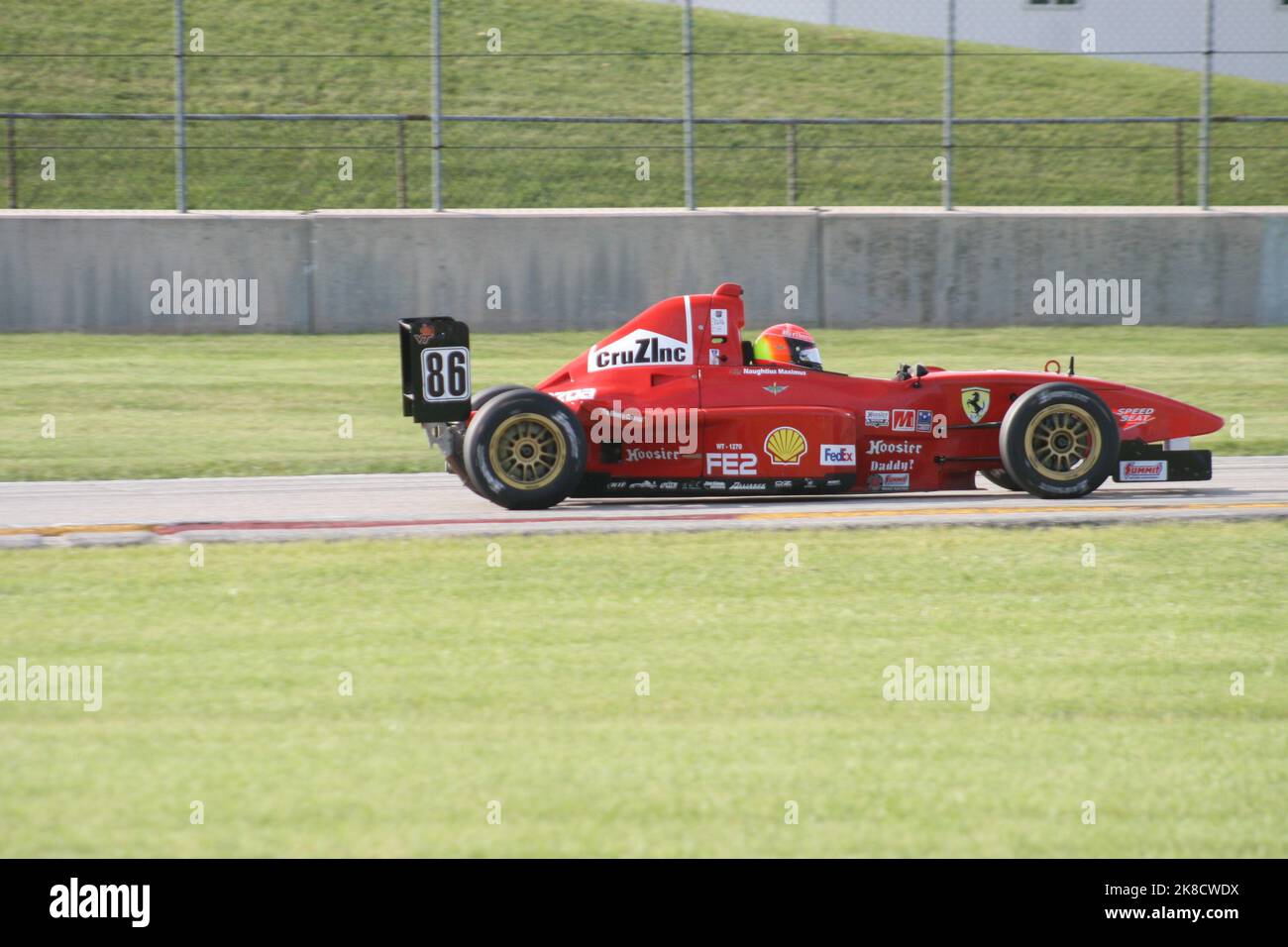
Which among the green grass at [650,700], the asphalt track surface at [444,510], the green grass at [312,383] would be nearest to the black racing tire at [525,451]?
the asphalt track surface at [444,510]

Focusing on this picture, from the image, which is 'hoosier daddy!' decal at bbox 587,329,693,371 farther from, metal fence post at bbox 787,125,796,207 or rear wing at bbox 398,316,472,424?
metal fence post at bbox 787,125,796,207

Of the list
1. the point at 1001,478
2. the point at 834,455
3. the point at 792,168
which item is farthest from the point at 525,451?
the point at 792,168

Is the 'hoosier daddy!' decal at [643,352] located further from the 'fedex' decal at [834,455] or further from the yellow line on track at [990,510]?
the yellow line on track at [990,510]

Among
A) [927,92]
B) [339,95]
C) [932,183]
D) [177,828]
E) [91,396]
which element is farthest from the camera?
[927,92]

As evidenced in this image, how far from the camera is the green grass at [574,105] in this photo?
2683cm

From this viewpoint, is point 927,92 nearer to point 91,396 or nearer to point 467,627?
point 91,396

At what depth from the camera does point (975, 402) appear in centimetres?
1172

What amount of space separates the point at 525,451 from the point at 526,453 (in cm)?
2

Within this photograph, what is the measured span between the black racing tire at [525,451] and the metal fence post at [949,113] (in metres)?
10.3

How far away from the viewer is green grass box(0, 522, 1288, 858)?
563 centimetres

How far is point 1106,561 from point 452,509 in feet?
14.6

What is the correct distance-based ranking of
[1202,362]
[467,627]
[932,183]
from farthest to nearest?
[932,183] < [1202,362] < [467,627]
